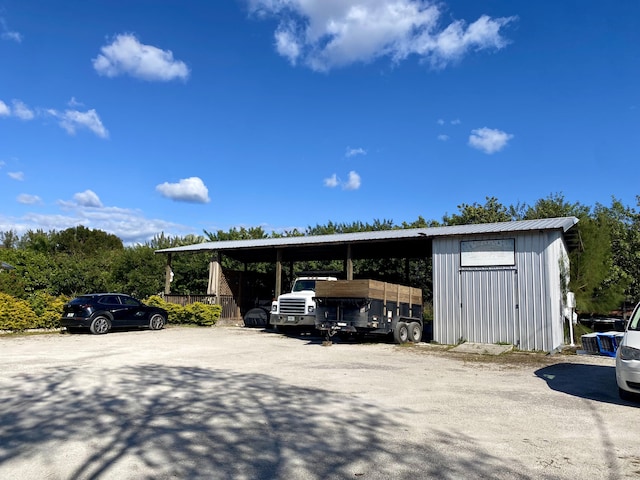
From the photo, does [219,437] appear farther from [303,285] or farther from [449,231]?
[303,285]

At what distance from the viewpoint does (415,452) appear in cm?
474

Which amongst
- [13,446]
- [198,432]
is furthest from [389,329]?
[13,446]

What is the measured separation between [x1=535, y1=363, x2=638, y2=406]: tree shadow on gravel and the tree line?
7.82 meters

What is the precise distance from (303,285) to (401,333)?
15.4 ft

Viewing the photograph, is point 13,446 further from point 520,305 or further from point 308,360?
point 520,305

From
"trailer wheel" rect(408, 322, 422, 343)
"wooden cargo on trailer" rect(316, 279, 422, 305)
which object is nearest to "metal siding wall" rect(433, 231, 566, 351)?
"trailer wheel" rect(408, 322, 422, 343)

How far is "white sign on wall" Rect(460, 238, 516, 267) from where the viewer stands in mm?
15039

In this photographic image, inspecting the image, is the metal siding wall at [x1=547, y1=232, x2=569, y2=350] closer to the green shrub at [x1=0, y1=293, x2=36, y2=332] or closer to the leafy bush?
the leafy bush

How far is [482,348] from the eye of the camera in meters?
14.0

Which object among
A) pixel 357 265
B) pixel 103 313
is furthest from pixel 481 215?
pixel 103 313

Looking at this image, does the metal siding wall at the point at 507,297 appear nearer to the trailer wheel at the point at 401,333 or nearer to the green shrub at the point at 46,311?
the trailer wheel at the point at 401,333

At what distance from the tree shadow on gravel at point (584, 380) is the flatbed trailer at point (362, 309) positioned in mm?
5026

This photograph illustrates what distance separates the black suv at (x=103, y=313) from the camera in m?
17.2

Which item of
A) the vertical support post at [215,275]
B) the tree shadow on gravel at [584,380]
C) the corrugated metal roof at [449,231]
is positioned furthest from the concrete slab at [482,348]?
the vertical support post at [215,275]
